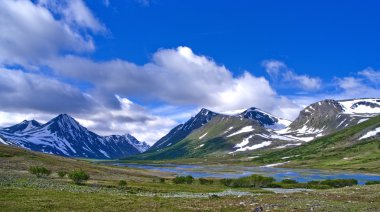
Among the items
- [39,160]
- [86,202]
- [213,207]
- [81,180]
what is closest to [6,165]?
[39,160]

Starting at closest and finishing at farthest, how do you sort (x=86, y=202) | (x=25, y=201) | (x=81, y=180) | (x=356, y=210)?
(x=356, y=210) < (x=25, y=201) < (x=86, y=202) < (x=81, y=180)

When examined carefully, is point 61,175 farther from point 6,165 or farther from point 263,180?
point 263,180

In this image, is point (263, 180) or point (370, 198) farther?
point (263, 180)

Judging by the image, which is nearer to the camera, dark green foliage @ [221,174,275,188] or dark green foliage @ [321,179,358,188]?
dark green foliage @ [221,174,275,188]

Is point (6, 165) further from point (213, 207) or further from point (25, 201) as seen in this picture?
point (213, 207)

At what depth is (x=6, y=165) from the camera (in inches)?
4719

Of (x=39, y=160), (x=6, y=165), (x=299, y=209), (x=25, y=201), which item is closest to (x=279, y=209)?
(x=299, y=209)

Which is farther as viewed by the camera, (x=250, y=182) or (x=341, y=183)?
(x=341, y=183)

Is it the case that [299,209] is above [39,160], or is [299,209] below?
below

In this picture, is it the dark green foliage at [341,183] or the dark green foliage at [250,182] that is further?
the dark green foliage at [341,183]

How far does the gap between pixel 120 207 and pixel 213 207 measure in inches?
429

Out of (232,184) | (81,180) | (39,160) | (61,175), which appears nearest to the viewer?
→ (81,180)

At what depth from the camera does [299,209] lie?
145 feet

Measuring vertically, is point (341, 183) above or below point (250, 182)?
above
